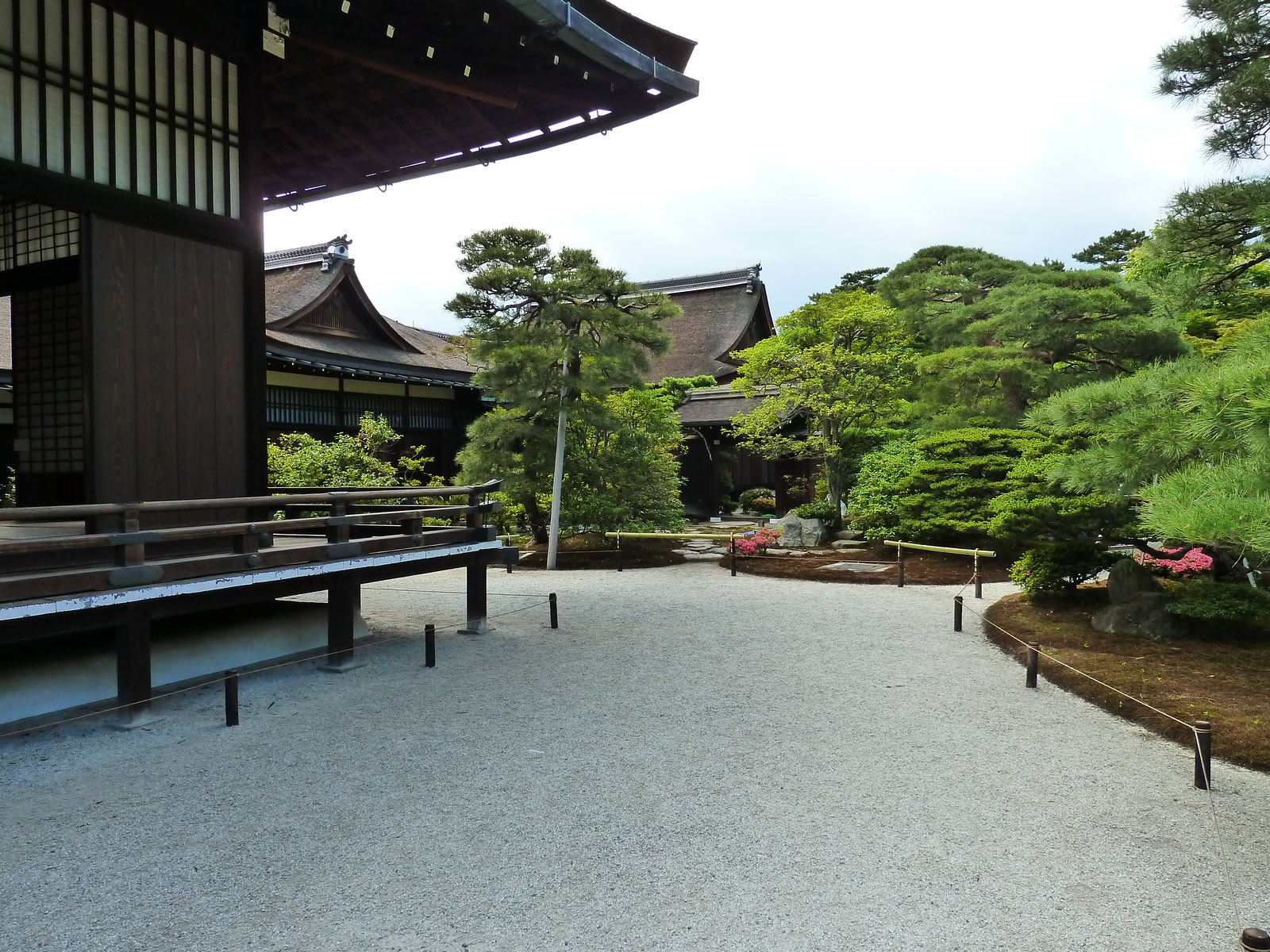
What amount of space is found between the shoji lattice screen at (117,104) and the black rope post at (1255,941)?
24.8 ft

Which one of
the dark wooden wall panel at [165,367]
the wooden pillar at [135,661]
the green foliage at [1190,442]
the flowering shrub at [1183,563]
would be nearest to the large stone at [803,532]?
the flowering shrub at [1183,563]

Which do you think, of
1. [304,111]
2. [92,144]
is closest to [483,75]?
[304,111]

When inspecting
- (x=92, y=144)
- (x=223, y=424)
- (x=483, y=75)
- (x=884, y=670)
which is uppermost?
(x=483, y=75)

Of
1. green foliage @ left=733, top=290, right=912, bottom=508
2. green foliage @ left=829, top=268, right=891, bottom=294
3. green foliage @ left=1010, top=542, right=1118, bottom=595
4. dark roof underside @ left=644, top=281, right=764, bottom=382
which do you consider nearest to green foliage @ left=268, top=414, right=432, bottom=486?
green foliage @ left=733, top=290, right=912, bottom=508

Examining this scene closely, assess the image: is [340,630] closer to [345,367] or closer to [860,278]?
[345,367]

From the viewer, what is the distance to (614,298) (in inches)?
543

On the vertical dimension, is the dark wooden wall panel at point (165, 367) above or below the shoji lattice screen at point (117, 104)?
below

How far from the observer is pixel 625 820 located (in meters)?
4.23

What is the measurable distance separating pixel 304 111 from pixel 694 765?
7.47 metres

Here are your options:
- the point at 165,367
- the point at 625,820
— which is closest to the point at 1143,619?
the point at 625,820

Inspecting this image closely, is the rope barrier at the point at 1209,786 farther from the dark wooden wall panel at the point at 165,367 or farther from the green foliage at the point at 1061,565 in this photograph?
the dark wooden wall panel at the point at 165,367

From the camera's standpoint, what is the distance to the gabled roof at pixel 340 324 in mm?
18562

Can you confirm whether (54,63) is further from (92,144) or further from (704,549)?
(704,549)

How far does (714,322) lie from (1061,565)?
2116 cm
